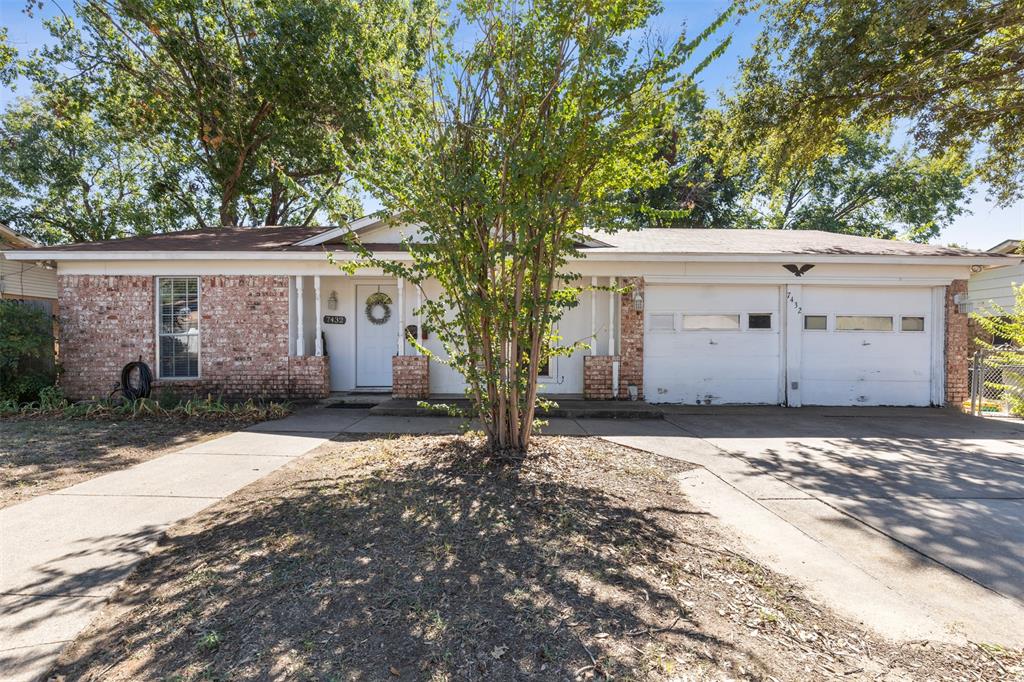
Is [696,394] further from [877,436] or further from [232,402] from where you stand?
[232,402]

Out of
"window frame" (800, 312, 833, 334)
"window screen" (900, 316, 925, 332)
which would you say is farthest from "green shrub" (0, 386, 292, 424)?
"window screen" (900, 316, 925, 332)

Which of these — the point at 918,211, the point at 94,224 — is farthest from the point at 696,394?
the point at 94,224

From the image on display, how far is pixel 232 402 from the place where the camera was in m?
8.85

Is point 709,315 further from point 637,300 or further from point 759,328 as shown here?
point 637,300

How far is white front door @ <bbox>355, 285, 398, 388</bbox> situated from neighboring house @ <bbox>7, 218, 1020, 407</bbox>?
58 centimetres

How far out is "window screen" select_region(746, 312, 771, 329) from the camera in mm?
9328

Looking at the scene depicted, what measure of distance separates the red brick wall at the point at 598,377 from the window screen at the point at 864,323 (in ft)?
14.8

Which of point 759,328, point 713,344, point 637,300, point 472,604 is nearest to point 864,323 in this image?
point 759,328

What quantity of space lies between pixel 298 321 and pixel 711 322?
7.92 meters

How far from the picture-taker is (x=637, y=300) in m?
9.13

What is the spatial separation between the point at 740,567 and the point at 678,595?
2.01ft

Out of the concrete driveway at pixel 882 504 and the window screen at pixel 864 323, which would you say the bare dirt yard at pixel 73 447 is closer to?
the concrete driveway at pixel 882 504

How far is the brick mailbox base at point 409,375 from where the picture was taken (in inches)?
352

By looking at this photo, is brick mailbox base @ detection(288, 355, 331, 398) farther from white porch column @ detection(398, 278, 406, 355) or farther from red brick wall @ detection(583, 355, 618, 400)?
red brick wall @ detection(583, 355, 618, 400)
